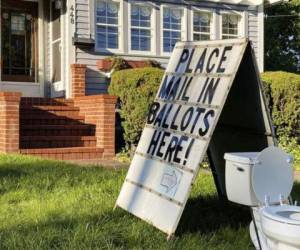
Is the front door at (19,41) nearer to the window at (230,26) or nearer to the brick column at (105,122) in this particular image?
the brick column at (105,122)

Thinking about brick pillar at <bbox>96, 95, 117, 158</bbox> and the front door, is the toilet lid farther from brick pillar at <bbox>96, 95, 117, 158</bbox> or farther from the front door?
the front door

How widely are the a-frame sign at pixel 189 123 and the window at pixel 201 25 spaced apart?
873cm

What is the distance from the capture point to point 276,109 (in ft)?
38.4

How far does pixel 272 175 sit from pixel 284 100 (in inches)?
303

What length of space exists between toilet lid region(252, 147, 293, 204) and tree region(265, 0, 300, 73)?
55.4 ft

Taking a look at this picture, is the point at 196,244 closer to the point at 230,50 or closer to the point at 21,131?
the point at 230,50

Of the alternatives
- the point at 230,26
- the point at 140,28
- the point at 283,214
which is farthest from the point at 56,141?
the point at 283,214

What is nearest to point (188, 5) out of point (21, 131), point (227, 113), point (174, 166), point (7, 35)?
point (7, 35)

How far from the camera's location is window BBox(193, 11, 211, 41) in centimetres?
1415

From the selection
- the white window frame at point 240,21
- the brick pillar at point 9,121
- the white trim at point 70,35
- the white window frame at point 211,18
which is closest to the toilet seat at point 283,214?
the brick pillar at point 9,121

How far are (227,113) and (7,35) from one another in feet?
29.7

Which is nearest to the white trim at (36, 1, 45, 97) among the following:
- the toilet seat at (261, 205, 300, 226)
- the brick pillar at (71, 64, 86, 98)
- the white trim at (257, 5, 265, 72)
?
the brick pillar at (71, 64, 86, 98)

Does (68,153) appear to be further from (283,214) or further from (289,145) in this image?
(283,214)

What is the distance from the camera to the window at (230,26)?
47.6 ft
